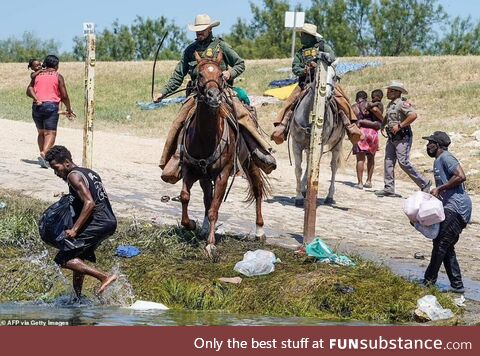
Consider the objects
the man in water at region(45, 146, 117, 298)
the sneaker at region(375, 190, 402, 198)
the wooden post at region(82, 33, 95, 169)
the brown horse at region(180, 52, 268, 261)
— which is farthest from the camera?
the sneaker at region(375, 190, 402, 198)

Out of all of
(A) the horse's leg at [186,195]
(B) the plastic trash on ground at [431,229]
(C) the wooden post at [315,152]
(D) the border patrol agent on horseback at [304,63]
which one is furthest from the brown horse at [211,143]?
(D) the border patrol agent on horseback at [304,63]

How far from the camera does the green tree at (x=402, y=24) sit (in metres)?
79.2

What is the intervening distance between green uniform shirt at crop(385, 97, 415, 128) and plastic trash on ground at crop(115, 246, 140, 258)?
25.5 ft

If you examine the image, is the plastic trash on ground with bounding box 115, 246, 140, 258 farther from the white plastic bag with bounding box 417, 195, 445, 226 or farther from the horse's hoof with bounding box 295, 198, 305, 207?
the horse's hoof with bounding box 295, 198, 305, 207

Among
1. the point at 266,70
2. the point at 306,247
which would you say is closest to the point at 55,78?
the point at 306,247

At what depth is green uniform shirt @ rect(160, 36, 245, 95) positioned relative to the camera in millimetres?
13453

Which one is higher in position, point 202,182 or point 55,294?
point 202,182

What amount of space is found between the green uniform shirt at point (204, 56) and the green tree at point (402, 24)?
2633 inches

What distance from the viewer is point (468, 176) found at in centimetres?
2286

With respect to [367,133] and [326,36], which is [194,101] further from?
[326,36]

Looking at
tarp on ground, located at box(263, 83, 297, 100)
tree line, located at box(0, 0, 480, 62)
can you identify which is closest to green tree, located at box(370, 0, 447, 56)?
tree line, located at box(0, 0, 480, 62)

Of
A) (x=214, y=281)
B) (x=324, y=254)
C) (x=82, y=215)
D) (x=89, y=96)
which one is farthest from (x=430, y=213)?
(x=89, y=96)
